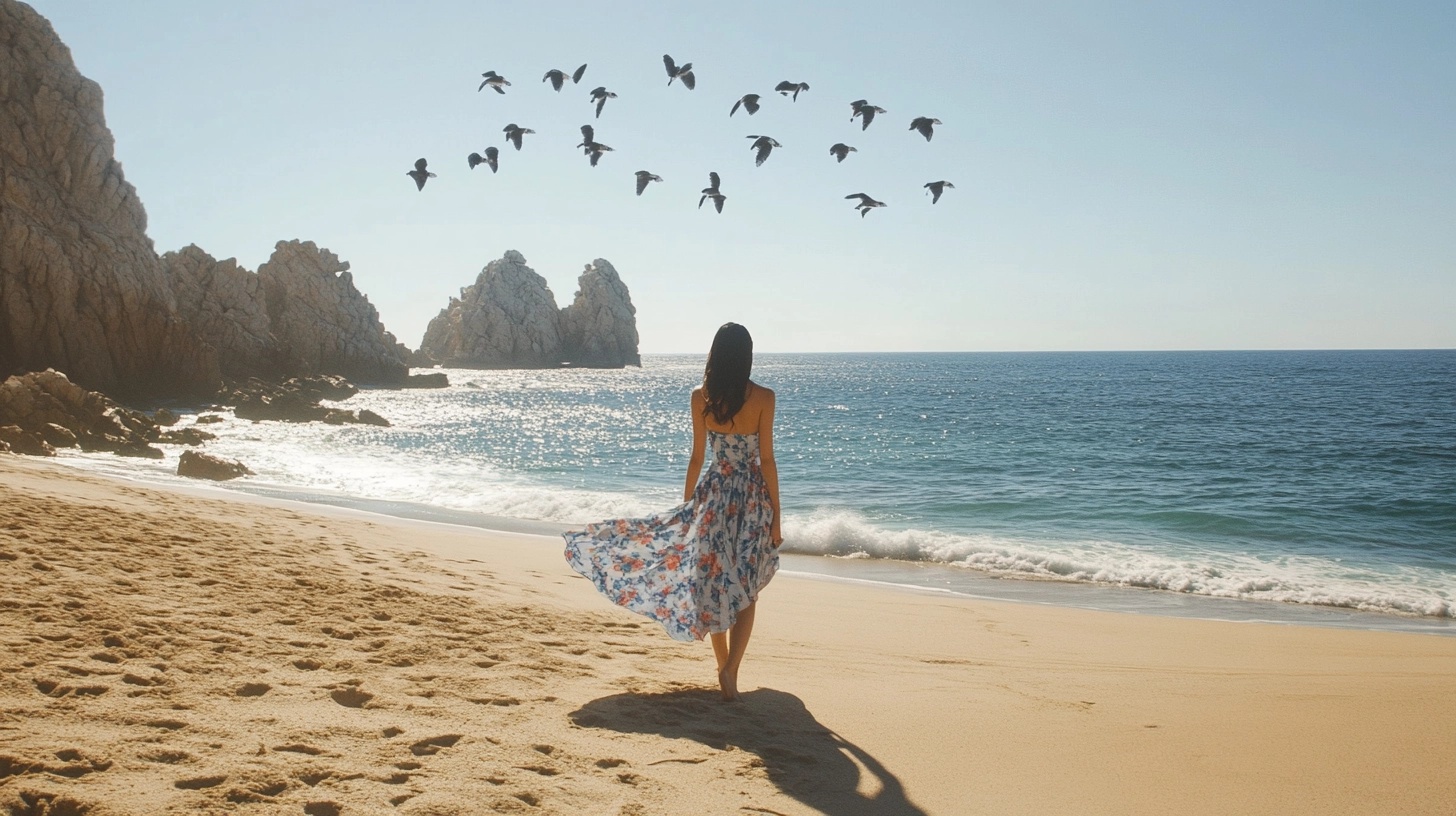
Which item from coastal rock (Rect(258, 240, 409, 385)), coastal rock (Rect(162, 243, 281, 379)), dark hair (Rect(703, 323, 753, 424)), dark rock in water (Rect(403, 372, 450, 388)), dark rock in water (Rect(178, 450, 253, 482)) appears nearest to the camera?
dark hair (Rect(703, 323, 753, 424))

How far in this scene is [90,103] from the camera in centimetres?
3512

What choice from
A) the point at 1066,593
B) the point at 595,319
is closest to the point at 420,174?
the point at 1066,593

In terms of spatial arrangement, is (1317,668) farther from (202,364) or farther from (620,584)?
(202,364)

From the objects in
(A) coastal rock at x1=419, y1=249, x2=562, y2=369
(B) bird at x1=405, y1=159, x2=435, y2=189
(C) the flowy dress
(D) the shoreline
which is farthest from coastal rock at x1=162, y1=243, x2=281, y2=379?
(A) coastal rock at x1=419, y1=249, x2=562, y2=369

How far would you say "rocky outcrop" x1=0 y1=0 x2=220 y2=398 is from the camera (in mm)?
30047

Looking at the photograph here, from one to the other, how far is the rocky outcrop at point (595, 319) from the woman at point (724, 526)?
110 metres

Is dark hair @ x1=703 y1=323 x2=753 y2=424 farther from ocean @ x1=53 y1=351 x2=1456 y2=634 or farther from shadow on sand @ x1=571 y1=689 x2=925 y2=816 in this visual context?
ocean @ x1=53 y1=351 x2=1456 y2=634

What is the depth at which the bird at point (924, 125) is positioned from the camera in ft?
29.7

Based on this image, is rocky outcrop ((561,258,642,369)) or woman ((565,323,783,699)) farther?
rocky outcrop ((561,258,642,369))

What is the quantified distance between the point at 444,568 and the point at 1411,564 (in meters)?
13.4

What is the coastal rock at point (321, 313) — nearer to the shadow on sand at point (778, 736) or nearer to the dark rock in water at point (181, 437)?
the dark rock in water at point (181, 437)

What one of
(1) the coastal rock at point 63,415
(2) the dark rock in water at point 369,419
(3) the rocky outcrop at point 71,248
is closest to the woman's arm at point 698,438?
(1) the coastal rock at point 63,415

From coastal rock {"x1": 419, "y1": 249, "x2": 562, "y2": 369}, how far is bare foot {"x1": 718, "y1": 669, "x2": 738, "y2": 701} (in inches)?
4125

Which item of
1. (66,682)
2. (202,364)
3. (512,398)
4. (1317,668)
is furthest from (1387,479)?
(512,398)
